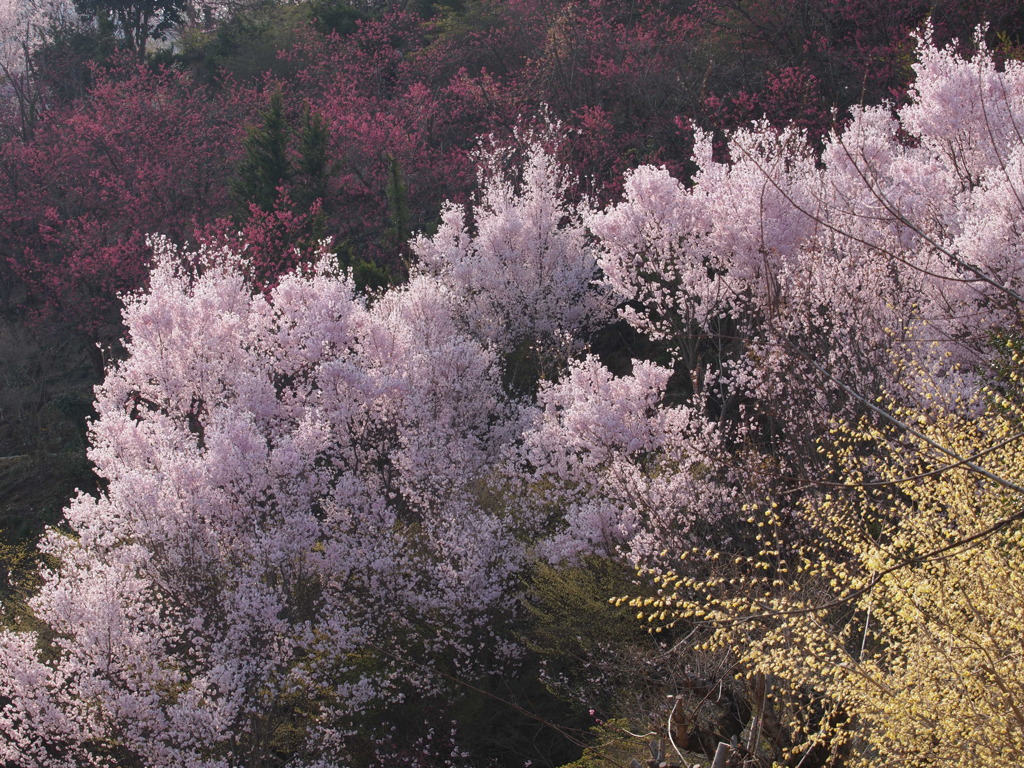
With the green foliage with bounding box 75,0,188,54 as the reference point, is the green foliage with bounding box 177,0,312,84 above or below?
below

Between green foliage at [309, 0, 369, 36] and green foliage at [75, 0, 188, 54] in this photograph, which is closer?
green foliage at [309, 0, 369, 36]

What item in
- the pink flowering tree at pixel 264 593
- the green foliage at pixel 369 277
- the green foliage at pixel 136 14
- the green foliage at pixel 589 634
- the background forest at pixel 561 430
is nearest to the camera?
the background forest at pixel 561 430

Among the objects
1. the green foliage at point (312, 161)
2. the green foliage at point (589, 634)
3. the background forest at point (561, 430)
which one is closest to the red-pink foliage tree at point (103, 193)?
the background forest at point (561, 430)

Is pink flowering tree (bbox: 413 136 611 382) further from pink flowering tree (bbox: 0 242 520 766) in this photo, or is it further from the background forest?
pink flowering tree (bbox: 0 242 520 766)

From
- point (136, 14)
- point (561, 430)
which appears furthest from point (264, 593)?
point (136, 14)

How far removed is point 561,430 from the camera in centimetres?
1516

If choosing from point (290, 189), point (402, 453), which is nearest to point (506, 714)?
point (402, 453)

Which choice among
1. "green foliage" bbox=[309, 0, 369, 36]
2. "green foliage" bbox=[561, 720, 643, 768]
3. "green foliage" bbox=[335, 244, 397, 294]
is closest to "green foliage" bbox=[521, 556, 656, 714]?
"green foliage" bbox=[561, 720, 643, 768]

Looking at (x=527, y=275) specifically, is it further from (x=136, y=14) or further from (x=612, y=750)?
(x=136, y=14)

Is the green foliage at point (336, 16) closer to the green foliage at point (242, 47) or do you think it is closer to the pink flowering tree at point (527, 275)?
the green foliage at point (242, 47)

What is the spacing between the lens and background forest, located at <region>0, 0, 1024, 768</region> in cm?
730

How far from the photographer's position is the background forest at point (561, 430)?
730 cm

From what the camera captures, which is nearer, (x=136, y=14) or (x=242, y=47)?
(x=242, y=47)

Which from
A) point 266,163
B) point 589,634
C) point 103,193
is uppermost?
point 103,193
